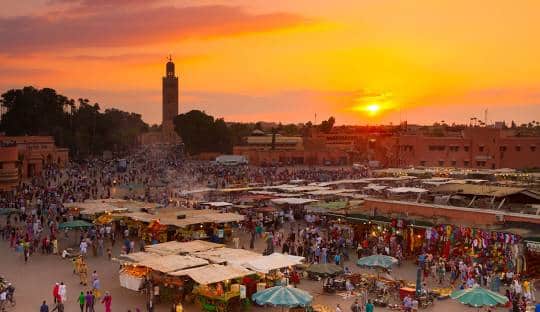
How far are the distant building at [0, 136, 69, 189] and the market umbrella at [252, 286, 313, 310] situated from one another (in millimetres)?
35035

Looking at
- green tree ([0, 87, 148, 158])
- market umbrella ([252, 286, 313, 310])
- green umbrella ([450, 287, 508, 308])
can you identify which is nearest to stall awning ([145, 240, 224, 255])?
market umbrella ([252, 286, 313, 310])

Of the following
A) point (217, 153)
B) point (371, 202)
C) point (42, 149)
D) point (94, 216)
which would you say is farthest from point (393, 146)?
point (94, 216)

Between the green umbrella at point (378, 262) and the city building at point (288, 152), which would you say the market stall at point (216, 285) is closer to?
the green umbrella at point (378, 262)

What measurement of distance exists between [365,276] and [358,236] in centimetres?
590

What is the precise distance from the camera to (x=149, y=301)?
17156 mm

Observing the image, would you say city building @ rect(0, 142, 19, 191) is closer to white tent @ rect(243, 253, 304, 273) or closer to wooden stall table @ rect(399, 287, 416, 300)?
white tent @ rect(243, 253, 304, 273)

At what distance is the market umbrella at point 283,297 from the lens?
600 inches

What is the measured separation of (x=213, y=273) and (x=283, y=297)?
8.62 feet

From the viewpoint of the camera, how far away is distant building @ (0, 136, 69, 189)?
147 ft

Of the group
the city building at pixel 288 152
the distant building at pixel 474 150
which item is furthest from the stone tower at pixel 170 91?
the distant building at pixel 474 150

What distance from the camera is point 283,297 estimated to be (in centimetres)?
1540

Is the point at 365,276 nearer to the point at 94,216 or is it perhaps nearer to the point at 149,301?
the point at 149,301

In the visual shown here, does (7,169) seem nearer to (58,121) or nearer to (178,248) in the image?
(178,248)

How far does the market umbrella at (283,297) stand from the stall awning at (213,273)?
4.60 feet
